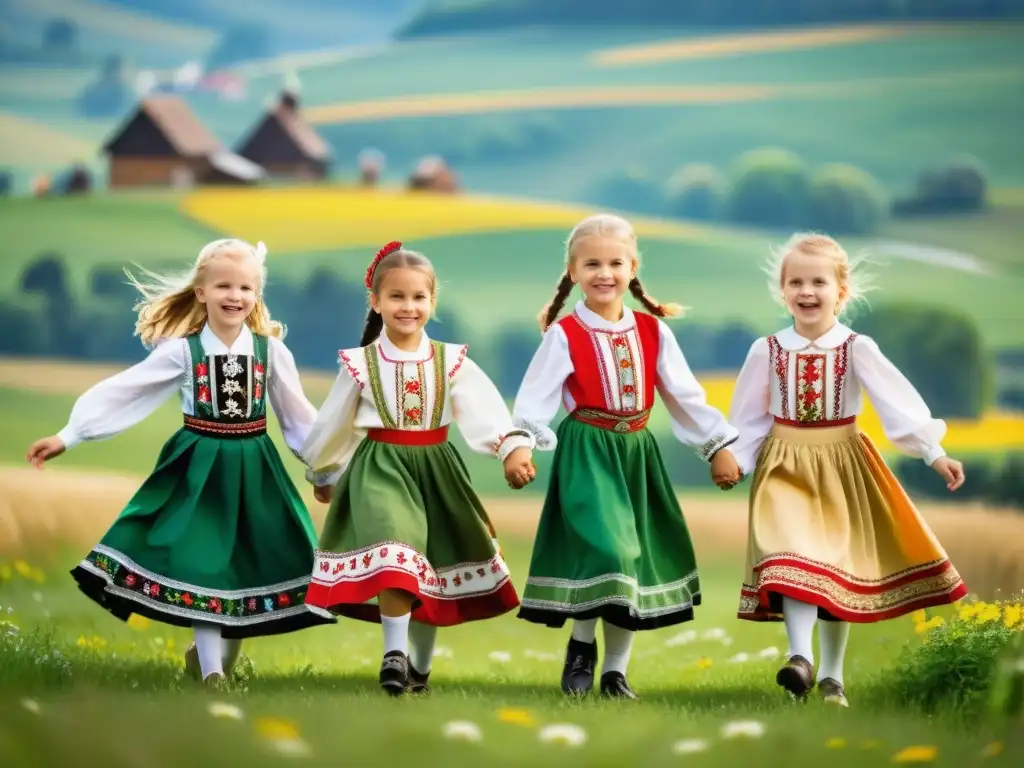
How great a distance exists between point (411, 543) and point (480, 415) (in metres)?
0.49

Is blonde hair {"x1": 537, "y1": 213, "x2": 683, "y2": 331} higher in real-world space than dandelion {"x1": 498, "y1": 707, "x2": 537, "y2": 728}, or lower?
higher

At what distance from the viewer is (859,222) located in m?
10.3

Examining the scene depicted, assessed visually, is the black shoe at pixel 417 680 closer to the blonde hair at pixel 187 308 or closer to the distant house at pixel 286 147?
the blonde hair at pixel 187 308

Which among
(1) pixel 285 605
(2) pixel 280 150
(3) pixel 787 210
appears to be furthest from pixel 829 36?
(1) pixel 285 605

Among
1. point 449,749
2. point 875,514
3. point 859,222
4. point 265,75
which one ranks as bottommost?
point 449,749

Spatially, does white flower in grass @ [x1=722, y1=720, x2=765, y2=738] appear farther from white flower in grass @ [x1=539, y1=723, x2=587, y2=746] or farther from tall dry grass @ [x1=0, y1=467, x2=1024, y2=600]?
tall dry grass @ [x1=0, y1=467, x2=1024, y2=600]

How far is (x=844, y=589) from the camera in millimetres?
4969

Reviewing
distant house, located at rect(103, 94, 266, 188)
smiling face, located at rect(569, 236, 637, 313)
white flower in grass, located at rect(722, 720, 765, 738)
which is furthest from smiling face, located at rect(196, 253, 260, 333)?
distant house, located at rect(103, 94, 266, 188)

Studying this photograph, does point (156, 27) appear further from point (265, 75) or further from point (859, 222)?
point (859, 222)

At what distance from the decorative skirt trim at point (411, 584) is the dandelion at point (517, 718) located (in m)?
0.65

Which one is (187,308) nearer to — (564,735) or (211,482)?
(211,482)

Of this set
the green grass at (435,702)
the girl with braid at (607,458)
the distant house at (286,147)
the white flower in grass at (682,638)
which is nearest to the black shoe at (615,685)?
the girl with braid at (607,458)

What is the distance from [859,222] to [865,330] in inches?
42.2

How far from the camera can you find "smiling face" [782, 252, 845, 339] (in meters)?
5.16
